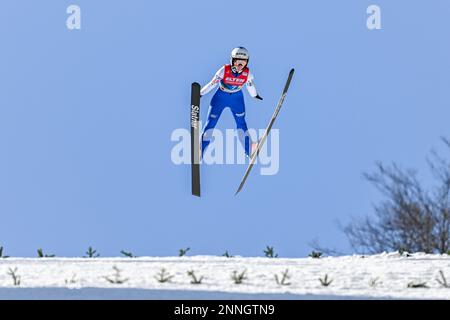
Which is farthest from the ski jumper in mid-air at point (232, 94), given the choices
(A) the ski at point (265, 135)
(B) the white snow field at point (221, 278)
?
(B) the white snow field at point (221, 278)

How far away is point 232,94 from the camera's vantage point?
33.8 ft

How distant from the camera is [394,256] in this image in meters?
8.95

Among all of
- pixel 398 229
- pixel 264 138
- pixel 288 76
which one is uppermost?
pixel 288 76

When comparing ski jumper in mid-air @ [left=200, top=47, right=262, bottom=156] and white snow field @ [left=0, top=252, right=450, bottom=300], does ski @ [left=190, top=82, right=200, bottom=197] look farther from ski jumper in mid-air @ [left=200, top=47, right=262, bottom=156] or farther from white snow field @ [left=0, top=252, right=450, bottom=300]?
white snow field @ [left=0, top=252, right=450, bottom=300]

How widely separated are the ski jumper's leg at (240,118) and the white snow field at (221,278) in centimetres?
246

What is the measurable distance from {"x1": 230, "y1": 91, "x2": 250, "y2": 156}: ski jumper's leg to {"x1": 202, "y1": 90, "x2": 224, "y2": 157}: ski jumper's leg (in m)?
0.15

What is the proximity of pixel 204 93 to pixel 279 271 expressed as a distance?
11.8 feet

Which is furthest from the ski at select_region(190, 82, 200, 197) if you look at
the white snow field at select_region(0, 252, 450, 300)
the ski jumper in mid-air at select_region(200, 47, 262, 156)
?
the white snow field at select_region(0, 252, 450, 300)

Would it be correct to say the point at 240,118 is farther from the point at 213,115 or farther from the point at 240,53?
→ the point at 240,53

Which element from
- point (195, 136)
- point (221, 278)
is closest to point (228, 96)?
point (195, 136)

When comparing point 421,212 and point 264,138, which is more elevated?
point 264,138

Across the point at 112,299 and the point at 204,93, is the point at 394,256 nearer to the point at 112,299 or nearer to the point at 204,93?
the point at 204,93
